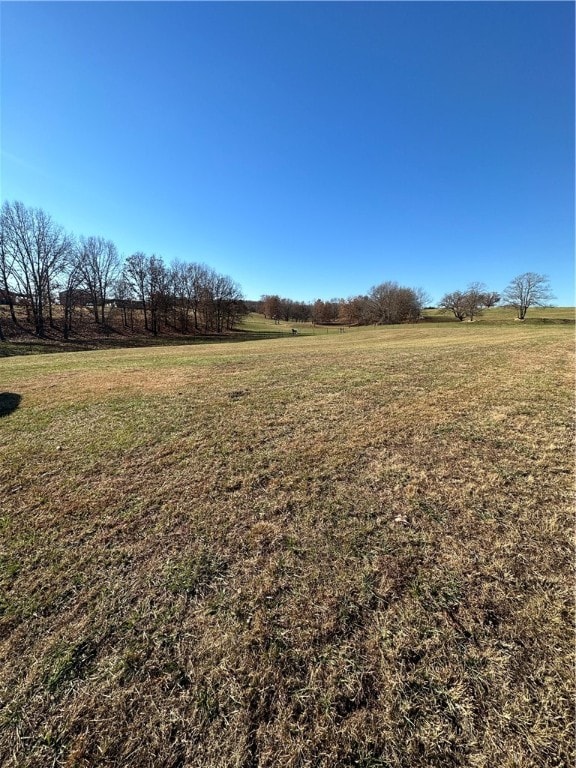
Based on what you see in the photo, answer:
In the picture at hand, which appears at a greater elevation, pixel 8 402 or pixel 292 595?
pixel 8 402

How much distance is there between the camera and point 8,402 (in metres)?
7.03

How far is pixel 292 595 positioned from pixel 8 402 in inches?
314

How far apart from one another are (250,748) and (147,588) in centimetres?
128

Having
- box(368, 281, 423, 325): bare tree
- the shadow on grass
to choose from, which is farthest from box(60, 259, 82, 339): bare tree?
box(368, 281, 423, 325): bare tree

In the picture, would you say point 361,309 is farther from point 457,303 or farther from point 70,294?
point 70,294

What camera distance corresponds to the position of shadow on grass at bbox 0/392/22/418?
254 inches

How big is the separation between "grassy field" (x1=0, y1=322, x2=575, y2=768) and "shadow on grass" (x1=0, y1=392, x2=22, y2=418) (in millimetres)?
2062

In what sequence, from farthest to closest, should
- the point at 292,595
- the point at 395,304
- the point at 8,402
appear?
the point at 395,304 < the point at 8,402 < the point at 292,595

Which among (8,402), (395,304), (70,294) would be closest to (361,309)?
(395,304)

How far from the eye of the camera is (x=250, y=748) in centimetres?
149

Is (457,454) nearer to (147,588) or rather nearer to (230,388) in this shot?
(147,588)

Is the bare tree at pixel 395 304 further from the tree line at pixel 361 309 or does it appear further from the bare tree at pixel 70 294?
the bare tree at pixel 70 294

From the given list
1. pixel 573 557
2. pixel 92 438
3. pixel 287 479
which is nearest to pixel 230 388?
pixel 92 438

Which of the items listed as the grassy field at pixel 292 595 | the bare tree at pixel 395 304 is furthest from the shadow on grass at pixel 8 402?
the bare tree at pixel 395 304
